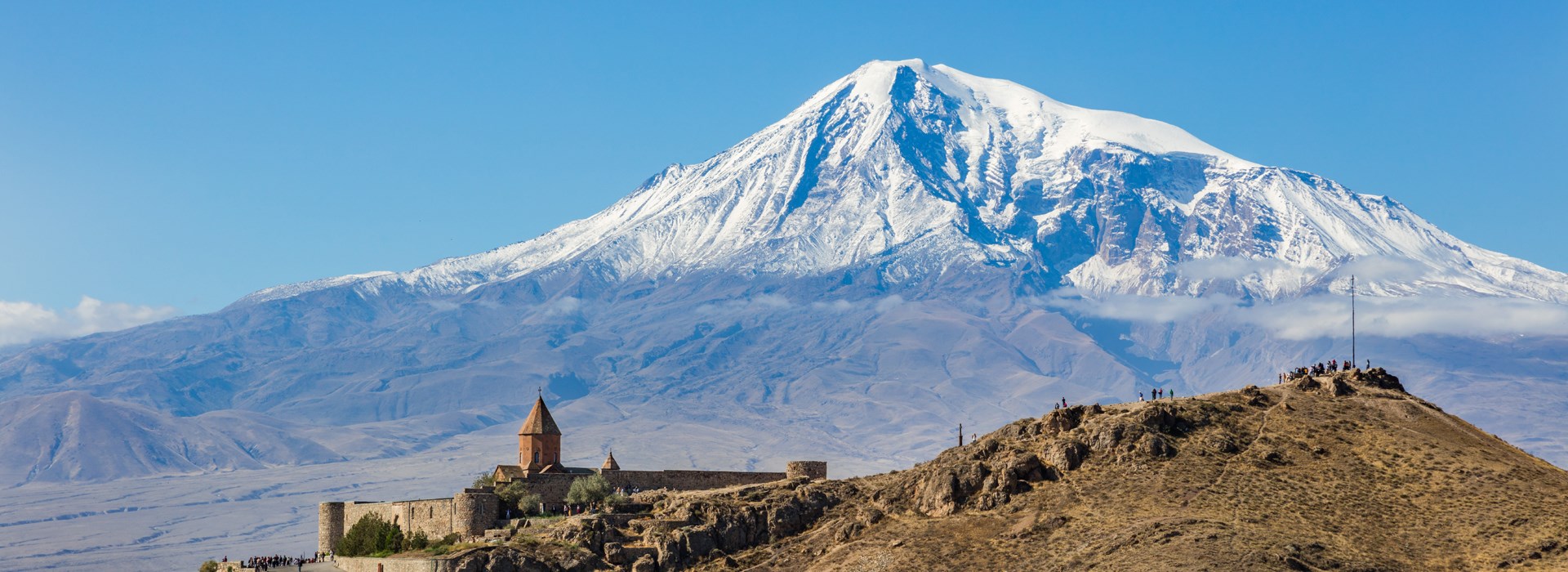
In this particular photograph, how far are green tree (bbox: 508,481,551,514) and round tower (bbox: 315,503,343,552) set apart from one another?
886 cm

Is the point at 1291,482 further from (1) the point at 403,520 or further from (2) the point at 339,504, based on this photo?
(2) the point at 339,504

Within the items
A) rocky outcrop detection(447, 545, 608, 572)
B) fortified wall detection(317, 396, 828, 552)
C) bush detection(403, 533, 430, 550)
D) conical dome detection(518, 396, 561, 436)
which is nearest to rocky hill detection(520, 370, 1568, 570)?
rocky outcrop detection(447, 545, 608, 572)

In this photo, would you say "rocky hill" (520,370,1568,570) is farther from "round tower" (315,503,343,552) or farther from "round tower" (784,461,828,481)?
"round tower" (315,503,343,552)

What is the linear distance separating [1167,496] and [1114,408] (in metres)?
9.74

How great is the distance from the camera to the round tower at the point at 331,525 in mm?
96562

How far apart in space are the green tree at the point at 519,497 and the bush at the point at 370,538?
5187 mm

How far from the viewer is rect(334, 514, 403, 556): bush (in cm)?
9025

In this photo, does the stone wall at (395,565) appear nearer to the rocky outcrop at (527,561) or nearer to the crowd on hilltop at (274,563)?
the rocky outcrop at (527,561)

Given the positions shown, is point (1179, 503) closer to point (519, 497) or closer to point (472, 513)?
point (472, 513)

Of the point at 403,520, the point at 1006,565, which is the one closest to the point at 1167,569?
the point at 1006,565

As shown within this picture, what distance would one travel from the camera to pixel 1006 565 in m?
72.5

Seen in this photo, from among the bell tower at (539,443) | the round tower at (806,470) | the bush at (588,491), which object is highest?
the bell tower at (539,443)

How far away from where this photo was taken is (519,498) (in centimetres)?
9356

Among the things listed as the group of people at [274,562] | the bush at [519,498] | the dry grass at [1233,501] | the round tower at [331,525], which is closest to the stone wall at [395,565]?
the group of people at [274,562]
